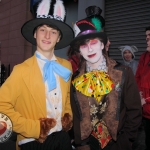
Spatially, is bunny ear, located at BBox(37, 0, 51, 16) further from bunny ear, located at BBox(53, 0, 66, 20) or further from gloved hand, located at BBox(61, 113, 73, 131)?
gloved hand, located at BBox(61, 113, 73, 131)

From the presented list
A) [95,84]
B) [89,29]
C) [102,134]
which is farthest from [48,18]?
[102,134]

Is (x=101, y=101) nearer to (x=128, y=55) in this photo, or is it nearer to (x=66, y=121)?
(x=66, y=121)

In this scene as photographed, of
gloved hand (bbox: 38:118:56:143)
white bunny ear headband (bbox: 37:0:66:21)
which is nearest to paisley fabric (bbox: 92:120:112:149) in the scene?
gloved hand (bbox: 38:118:56:143)

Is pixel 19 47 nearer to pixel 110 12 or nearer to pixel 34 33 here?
pixel 110 12

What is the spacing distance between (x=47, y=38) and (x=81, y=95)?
64 cm

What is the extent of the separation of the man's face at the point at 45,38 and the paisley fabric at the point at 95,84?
0.44 meters

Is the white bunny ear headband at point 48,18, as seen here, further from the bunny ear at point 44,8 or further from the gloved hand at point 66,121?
the gloved hand at point 66,121

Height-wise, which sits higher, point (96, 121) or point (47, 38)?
point (47, 38)

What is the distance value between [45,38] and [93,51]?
18.8 inches

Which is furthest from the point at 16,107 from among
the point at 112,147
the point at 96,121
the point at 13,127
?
the point at 112,147

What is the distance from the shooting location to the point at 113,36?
482 centimetres

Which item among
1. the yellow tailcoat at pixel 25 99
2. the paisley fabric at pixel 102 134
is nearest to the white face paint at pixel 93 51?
the yellow tailcoat at pixel 25 99

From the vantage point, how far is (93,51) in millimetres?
1754

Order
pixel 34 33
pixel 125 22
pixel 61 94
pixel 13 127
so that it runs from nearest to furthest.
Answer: pixel 13 127, pixel 61 94, pixel 34 33, pixel 125 22
